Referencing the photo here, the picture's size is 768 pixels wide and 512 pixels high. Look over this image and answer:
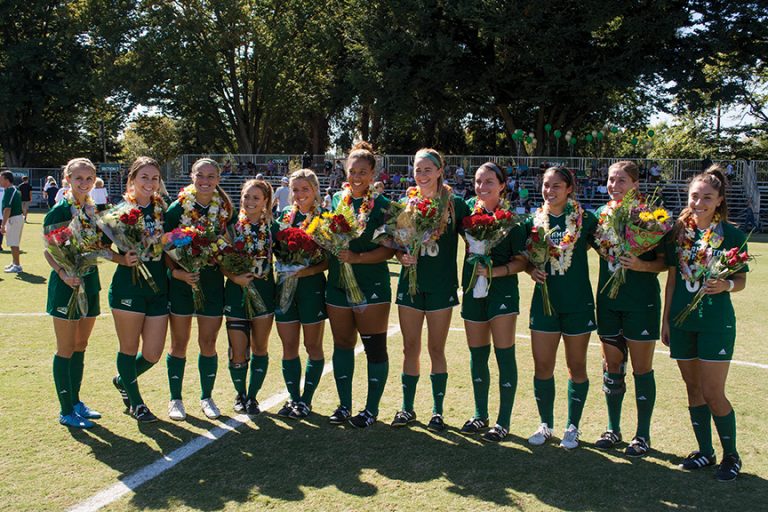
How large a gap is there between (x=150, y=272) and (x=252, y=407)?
1410 mm

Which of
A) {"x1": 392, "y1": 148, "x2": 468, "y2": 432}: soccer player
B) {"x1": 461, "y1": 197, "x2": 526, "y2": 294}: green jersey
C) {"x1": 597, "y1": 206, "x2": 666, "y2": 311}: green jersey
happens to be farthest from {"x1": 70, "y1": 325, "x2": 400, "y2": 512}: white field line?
{"x1": 597, "y1": 206, "x2": 666, "y2": 311}: green jersey

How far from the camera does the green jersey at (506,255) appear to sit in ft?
17.2

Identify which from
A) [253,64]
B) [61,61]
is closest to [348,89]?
[253,64]

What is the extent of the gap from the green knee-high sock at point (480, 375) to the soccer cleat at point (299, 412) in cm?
141

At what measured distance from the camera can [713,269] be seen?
4.50 metres

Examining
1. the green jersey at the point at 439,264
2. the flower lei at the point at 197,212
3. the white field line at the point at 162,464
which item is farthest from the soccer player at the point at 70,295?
the green jersey at the point at 439,264

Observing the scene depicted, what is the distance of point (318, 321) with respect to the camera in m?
5.62

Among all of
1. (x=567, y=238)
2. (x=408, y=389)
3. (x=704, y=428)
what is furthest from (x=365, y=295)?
(x=704, y=428)

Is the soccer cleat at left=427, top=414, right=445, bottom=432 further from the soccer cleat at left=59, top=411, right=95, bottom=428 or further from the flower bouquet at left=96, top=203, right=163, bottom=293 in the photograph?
the soccer cleat at left=59, top=411, right=95, bottom=428

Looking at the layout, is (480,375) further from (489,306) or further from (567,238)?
(567,238)

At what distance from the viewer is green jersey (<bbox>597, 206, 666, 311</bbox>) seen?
4.92m

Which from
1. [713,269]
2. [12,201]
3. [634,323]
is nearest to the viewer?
[713,269]

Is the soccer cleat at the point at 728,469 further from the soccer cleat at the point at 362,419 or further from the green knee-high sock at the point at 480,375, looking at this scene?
the soccer cleat at the point at 362,419

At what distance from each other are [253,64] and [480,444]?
1570 inches
